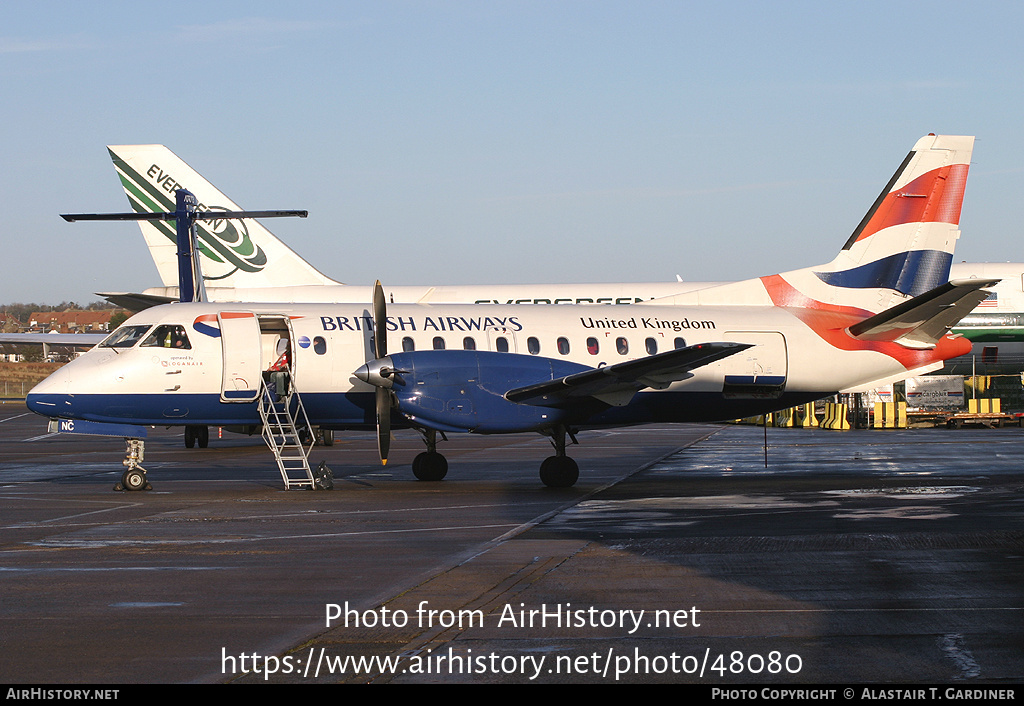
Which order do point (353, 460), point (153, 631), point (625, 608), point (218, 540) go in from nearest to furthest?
point (153, 631)
point (625, 608)
point (218, 540)
point (353, 460)

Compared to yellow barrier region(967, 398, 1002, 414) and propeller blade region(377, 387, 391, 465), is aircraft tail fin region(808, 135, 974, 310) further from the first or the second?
yellow barrier region(967, 398, 1002, 414)

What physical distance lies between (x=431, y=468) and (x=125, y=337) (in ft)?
20.5

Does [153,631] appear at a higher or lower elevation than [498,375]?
lower

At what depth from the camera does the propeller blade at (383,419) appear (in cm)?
1798

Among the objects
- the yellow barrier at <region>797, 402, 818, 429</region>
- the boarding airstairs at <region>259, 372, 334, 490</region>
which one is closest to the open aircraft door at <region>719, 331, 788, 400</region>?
the boarding airstairs at <region>259, 372, 334, 490</region>

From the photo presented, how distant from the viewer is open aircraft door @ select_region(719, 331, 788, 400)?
816 inches

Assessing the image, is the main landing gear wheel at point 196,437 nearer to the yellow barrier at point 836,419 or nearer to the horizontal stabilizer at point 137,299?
the horizontal stabilizer at point 137,299

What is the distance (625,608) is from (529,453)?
1973 cm

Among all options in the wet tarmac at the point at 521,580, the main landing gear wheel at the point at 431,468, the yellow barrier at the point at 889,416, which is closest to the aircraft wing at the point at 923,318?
the wet tarmac at the point at 521,580

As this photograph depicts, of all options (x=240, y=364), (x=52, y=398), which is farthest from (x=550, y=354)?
(x=52, y=398)

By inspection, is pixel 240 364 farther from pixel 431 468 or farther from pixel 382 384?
pixel 431 468

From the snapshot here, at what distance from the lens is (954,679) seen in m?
6.25
